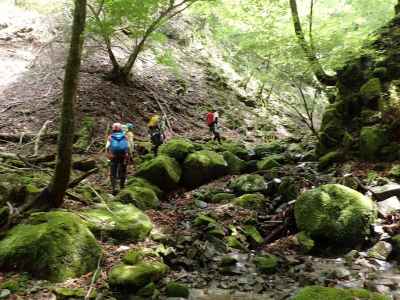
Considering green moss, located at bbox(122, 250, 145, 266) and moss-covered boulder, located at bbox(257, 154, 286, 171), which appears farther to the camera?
moss-covered boulder, located at bbox(257, 154, 286, 171)

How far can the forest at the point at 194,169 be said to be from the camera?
5.50 m

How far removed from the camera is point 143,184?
31.0 ft

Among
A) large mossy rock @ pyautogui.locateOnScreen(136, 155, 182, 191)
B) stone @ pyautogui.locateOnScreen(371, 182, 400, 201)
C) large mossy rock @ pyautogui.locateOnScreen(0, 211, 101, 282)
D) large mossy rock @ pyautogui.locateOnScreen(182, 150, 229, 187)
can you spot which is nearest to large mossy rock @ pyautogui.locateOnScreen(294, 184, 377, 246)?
stone @ pyautogui.locateOnScreen(371, 182, 400, 201)

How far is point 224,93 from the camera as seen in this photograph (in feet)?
63.7

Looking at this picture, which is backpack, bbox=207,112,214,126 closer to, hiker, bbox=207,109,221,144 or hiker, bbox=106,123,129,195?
hiker, bbox=207,109,221,144

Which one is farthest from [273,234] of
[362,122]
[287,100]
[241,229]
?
[287,100]

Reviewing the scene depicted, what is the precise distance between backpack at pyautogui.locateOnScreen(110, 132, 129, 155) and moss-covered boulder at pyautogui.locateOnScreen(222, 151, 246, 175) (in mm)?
3746

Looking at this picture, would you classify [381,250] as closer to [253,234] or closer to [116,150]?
A: [253,234]

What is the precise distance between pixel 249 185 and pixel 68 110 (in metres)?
5.03

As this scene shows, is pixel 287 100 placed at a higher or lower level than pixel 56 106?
higher

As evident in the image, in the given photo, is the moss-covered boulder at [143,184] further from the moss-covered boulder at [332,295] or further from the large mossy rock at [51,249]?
the moss-covered boulder at [332,295]

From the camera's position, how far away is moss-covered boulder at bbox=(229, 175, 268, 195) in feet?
31.5

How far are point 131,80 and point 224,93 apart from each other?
5.32 meters

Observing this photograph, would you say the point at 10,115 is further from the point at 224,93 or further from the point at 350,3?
the point at 350,3
